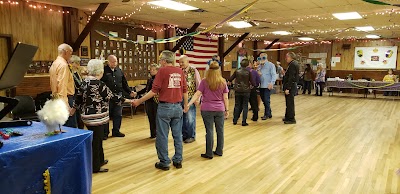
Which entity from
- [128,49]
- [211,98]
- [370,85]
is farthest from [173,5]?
[370,85]

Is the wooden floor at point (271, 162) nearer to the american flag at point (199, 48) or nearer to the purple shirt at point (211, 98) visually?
the purple shirt at point (211, 98)

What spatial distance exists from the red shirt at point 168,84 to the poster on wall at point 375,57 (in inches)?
596

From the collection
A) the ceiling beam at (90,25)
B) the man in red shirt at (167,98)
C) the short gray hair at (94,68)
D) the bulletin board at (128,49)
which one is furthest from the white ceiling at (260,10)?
the short gray hair at (94,68)

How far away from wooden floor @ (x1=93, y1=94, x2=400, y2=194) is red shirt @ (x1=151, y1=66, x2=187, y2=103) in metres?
0.92

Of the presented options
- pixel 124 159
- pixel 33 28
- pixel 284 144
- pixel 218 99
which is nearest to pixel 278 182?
pixel 218 99

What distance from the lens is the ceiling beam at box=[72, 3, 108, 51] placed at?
6.81 meters

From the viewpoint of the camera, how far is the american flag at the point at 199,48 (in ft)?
37.0

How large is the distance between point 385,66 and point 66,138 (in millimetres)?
16930

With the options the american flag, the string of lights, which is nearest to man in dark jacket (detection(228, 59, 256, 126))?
the string of lights

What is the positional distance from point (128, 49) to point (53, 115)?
7108 millimetres

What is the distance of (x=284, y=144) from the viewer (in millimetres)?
5203

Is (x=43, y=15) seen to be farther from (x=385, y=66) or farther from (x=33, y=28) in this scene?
(x=385, y=66)

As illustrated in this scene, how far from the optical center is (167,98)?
12.1ft

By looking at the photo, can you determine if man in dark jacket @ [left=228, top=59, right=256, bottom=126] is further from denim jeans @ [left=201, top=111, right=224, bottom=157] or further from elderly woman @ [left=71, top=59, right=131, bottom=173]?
elderly woman @ [left=71, top=59, right=131, bottom=173]
